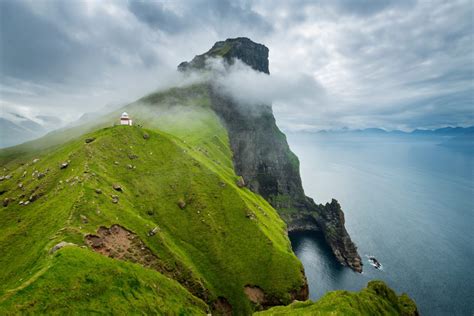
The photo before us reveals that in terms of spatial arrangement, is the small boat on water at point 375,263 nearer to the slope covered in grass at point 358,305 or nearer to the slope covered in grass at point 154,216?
the slope covered in grass at point 154,216

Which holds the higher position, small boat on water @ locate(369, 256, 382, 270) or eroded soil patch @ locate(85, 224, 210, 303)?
eroded soil patch @ locate(85, 224, 210, 303)

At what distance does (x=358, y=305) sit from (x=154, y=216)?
5991 centimetres

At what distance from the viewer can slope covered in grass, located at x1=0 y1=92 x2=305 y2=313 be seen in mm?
57281

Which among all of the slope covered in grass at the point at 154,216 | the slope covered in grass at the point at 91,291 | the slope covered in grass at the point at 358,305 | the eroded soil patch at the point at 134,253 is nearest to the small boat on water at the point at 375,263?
the slope covered in grass at the point at 154,216

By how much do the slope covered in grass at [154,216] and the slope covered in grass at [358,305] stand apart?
24.7 meters

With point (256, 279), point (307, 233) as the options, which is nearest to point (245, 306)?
point (256, 279)

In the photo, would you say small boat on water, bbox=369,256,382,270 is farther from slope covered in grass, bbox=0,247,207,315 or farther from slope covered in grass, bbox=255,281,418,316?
slope covered in grass, bbox=0,247,207,315

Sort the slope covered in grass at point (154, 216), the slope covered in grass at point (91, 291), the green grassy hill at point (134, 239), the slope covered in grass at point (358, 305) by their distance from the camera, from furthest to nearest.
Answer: the slope covered in grass at point (154, 216)
the slope covered in grass at point (358, 305)
the green grassy hill at point (134, 239)
the slope covered in grass at point (91, 291)

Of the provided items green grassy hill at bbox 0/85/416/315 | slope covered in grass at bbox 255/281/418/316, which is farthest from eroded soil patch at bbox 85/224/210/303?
slope covered in grass at bbox 255/281/418/316

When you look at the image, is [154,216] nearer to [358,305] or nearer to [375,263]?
[358,305]

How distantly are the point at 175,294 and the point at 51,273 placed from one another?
26.5 m

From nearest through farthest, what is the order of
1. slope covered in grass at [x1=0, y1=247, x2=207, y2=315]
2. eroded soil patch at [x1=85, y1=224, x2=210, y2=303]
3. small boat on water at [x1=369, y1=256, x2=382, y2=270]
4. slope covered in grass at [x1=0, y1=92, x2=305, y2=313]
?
slope covered in grass at [x1=0, y1=247, x2=207, y2=315] < slope covered in grass at [x1=0, y1=92, x2=305, y2=313] < eroded soil patch at [x1=85, y1=224, x2=210, y2=303] < small boat on water at [x1=369, y1=256, x2=382, y2=270]

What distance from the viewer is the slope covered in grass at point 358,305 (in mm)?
46903

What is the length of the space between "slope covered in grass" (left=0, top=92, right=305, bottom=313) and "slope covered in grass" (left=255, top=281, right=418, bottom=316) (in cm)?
2473
